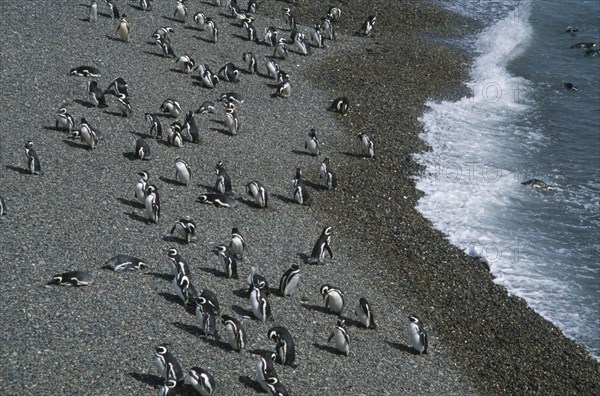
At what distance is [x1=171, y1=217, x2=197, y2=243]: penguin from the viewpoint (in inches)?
747

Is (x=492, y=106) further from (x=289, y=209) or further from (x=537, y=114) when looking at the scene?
(x=289, y=209)

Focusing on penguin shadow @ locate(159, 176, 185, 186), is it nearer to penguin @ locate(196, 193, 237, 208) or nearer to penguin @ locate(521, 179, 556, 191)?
penguin @ locate(196, 193, 237, 208)

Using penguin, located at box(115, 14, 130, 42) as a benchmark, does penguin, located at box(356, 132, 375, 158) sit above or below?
below

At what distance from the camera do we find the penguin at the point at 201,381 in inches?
555

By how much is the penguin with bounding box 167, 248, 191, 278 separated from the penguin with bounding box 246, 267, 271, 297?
130 cm

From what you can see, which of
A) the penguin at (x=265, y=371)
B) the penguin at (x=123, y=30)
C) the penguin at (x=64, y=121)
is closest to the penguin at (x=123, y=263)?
the penguin at (x=265, y=371)

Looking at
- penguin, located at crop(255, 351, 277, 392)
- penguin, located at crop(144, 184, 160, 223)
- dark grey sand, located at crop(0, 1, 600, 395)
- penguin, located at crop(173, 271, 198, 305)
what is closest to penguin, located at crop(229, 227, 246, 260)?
dark grey sand, located at crop(0, 1, 600, 395)

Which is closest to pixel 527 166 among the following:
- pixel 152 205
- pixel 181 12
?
pixel 152 205

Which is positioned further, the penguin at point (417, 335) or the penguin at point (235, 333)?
the penguin at point (417, 335)

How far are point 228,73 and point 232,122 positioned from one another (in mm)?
4065

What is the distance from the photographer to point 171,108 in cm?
2508

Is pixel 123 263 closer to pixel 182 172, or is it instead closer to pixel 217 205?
pixel 217 205

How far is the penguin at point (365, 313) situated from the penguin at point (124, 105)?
404 inches

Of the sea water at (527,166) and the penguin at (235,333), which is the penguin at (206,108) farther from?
the penguin at (235,333)
